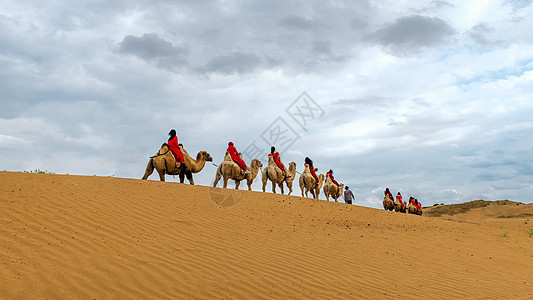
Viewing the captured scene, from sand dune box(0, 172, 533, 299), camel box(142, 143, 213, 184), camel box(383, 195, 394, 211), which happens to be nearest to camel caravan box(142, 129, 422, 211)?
camel box(142, 143, 213, 184)

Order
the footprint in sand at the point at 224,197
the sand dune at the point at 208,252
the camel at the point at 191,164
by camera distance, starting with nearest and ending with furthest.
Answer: the sand dune at the point at 208,252 → the footprint in sand at the point at 224,197 → the camel at the point at 191,164

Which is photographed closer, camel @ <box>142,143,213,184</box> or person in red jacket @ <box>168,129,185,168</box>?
camel @ <box>142,143,213,184</box>

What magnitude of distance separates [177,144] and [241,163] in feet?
11.5

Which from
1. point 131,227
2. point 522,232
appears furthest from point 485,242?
point 131,227

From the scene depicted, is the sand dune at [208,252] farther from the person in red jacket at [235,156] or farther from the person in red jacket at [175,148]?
the person in red jacket at [235,156]

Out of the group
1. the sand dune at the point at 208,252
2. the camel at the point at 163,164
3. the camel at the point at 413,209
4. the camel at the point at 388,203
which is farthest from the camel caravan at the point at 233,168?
the camel at the point at 413,209

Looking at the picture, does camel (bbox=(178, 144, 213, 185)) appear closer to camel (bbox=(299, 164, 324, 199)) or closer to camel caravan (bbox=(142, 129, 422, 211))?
camel caravan (bbox=(142, 129, 422, 211))

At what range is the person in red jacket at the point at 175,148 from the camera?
15.4m

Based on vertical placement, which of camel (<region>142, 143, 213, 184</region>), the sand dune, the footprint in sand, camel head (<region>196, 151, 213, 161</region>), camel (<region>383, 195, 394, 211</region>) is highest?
camel head (<region>196, 151, 213, 161</region>)

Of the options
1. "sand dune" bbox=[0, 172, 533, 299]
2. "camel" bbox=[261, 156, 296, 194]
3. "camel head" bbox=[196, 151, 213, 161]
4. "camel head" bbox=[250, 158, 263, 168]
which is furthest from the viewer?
"camel" bbox=[261, 156, 296, 194]

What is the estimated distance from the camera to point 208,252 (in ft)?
26.2

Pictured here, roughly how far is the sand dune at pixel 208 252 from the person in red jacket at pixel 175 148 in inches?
72.3

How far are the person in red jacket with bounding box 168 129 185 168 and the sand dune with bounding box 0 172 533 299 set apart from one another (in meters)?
1.84

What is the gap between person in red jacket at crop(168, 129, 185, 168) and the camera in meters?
15.4
